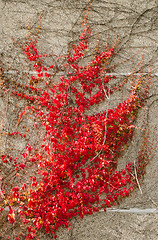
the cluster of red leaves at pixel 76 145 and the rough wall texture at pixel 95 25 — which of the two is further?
the rough wall texture at pixel 95 25

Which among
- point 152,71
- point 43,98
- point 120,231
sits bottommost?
point 120,231

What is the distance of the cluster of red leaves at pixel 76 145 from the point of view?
473 cm

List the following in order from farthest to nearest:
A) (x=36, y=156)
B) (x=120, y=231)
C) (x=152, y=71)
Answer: (x=152, y=71) < (x=36, y=156) < (x=120, y=231)

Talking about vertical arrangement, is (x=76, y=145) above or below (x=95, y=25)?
below

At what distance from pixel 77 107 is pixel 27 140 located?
1293mm

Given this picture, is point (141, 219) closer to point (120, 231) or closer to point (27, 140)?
point (120, 231)

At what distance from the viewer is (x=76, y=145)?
199 inches

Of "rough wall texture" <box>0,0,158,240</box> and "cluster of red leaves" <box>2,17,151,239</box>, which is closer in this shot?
"cluster of red leaves" <box>2,17,151,239</box>

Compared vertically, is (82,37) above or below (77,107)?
above

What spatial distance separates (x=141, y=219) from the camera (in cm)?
479

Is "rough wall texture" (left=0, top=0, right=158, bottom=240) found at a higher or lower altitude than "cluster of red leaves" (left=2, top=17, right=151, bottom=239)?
higher

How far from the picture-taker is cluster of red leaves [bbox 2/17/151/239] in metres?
4.73

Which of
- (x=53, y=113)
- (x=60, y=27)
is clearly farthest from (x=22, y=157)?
(x=60, y=27)

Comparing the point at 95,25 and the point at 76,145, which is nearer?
the point at 76,145
